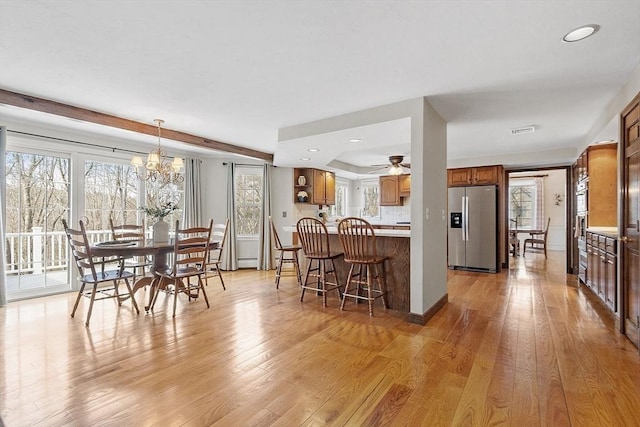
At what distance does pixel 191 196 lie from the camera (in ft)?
19.0

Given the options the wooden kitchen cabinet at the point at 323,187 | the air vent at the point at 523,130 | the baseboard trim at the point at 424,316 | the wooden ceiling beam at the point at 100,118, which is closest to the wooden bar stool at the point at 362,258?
the baseboard trim at the point at 424,316

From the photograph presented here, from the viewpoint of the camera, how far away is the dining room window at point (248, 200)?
646 centimetres

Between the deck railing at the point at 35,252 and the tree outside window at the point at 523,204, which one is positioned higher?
the tree outside window at the point at 523,204

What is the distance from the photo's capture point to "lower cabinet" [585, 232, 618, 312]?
3.22 m

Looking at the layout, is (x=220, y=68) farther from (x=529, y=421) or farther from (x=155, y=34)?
(x=529, y=421)

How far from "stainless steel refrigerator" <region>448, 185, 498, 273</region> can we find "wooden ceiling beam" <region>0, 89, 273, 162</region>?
168 inches

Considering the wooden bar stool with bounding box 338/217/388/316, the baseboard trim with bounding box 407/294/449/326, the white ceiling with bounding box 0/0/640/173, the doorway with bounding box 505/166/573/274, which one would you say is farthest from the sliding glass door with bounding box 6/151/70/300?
the doorway with bounding box 505/166/573/274

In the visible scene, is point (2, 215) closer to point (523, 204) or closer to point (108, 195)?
point (108, 195)

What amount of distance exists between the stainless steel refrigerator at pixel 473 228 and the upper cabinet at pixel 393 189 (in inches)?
55.8

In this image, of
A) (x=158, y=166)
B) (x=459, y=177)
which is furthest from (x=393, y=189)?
(x=158, y=166)

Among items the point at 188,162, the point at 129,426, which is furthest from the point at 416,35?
the point at 188,162

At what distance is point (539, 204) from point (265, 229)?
8042mm

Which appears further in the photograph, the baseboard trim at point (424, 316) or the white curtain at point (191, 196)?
the white curtain at point (191, 196)

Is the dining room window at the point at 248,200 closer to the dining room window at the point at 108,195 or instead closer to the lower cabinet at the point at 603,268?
the dining room window at the point at 108,195
